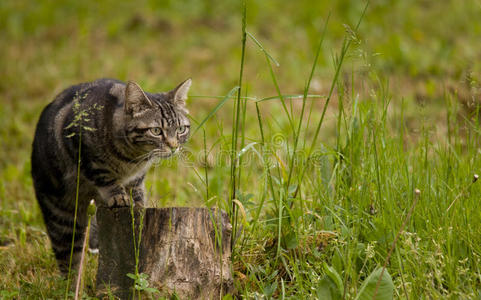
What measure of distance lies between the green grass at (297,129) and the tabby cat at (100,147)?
0.22 m

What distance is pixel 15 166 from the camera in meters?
4.60

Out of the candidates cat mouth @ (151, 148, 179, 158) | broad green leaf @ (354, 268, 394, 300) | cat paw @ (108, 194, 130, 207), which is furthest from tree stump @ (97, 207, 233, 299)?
broad green leaf @ (354, 268, 394, 300)

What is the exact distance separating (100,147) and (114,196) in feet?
1.03

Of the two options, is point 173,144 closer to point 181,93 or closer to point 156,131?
point 156,131

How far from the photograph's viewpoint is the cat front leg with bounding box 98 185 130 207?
2.67 m

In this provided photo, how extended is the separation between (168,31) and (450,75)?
12.9ft

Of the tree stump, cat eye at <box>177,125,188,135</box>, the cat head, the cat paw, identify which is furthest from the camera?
cat eye at <box>177,125,188,135</box>

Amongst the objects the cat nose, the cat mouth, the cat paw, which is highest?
the cat nose

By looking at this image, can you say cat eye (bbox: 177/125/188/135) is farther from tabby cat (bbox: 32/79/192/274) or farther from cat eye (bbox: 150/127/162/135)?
cat eye (bbox: 150/127/162/135)

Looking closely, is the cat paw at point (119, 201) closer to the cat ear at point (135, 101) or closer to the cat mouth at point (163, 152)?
the cat mouth at point (163, 152)

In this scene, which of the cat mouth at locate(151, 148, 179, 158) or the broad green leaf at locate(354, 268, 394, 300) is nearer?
the broad green leaf at locate(354, 268, 394, 300)

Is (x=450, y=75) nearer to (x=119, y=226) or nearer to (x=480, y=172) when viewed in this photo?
(x=480, y=172)

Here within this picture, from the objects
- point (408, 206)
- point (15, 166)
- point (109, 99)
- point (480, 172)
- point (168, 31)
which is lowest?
point (15, 166)

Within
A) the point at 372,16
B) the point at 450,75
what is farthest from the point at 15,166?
the point at 372,16
